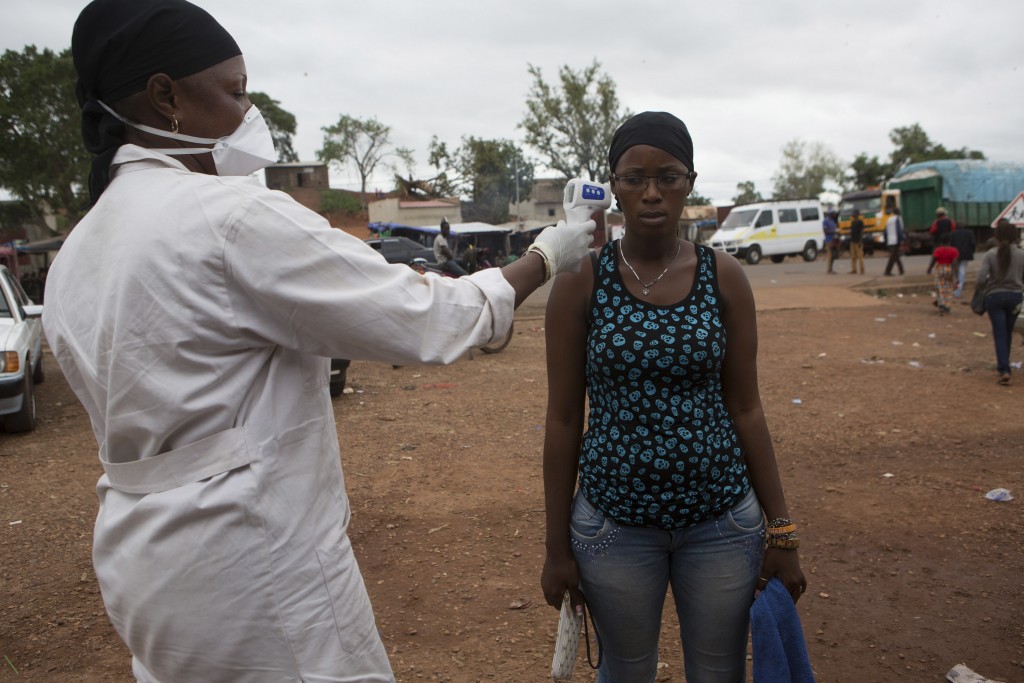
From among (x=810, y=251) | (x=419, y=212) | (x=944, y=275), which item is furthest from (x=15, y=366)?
(x=419, y=212)

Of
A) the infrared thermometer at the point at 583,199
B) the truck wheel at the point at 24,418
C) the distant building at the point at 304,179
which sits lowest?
the truck wheel at the point at 24,418

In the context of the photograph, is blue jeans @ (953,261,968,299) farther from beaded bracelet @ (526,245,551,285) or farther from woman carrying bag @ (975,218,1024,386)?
beaded bracelet @ (526,245,551,285)

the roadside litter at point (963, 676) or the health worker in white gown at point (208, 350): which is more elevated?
the health worker in white gown at point (208, 350)

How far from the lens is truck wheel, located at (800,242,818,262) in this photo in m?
27.2

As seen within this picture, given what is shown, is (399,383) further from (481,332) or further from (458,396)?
(481,332)

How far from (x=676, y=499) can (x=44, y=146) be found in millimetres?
26796

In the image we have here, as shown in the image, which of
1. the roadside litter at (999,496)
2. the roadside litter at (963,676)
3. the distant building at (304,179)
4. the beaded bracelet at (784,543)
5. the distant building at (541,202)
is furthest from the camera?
the distant building at (304,179)

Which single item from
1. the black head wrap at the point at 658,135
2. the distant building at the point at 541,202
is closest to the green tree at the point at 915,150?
the distant building at the point at 541,202

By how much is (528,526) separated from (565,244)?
2.92m

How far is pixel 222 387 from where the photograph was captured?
54.3 inches

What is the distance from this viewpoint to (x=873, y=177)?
52.3m

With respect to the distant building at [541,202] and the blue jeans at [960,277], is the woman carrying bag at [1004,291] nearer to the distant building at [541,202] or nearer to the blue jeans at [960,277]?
the blue jeans at [960,277]

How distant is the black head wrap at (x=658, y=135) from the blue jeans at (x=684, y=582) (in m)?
0.94

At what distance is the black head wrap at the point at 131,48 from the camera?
1.43 metres
